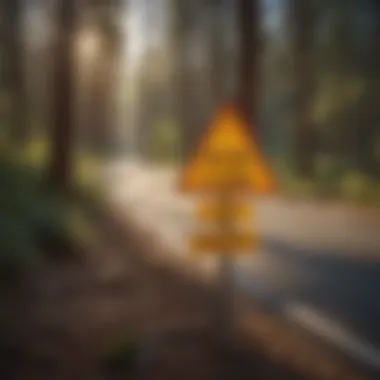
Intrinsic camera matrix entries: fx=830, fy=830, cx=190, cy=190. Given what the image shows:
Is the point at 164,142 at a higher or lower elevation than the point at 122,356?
higher

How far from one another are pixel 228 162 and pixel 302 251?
0.25 metres

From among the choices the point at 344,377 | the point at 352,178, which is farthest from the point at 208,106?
the point at 344,377

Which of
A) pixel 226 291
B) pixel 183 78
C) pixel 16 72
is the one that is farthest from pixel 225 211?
pixel 16 72

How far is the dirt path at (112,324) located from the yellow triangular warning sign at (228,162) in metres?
0.21

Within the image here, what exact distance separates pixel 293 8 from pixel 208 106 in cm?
27

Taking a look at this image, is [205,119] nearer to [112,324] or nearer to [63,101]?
[63,101]

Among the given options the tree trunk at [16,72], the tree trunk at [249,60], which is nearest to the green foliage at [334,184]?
the tree trunk at [249,60]

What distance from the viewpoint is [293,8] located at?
171 cm

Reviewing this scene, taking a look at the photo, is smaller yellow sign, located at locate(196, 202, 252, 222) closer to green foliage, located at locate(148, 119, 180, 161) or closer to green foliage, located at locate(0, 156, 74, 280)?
green foliage, located at locate(148, 119, 180, 161)

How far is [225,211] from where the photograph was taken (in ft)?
5.55

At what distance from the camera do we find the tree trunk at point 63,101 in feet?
5.61

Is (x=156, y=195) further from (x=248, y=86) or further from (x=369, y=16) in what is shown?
(x=369, y=16)

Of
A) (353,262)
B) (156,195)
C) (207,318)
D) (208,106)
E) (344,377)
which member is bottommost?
(344,377)

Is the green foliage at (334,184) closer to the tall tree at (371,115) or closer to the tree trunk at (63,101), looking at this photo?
the tall tree at (371,115)
